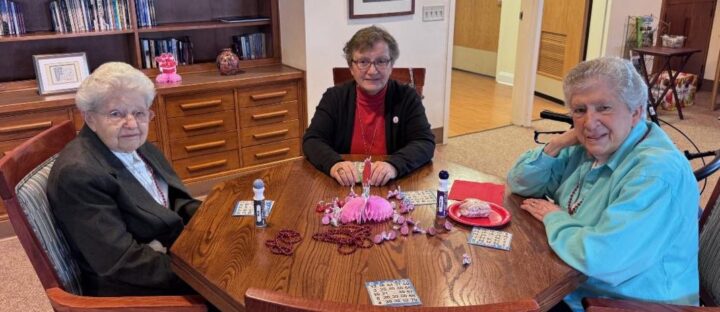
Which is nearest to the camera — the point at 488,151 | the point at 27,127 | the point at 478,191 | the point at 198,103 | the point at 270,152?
the point at 478,191

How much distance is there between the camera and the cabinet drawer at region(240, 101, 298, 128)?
371 cm

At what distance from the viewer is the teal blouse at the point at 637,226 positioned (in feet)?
4.36

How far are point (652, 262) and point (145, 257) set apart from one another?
1.29 metres

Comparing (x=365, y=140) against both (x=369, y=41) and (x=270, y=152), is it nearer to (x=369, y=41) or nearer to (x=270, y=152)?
(x=369, y=41)

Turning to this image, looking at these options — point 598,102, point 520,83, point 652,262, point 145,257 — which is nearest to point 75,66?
point 145,257

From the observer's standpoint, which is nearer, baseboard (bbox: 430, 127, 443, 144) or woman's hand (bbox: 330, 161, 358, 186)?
woman's hand (bbox: 330, 161, 358, 186)

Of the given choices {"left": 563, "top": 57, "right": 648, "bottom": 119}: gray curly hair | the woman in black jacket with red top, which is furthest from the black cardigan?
{"left": 563, "top": 57, "right": 648, "bottom": 119}: gray curly hair

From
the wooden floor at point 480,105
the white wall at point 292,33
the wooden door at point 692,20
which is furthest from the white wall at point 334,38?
the wooden door at point 692,20

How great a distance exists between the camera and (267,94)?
12.3 ft

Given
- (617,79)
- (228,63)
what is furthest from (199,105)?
(617,79)

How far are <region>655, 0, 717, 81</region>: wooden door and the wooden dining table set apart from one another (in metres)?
5.71

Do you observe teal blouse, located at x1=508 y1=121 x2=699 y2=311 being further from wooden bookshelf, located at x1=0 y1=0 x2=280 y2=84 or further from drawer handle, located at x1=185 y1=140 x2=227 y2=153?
wooden bookshelf, located at x1=0 y1=0 x2=280 y2=84

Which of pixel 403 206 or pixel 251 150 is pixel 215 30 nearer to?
pixel 251 150

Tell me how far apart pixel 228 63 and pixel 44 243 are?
7.90ft
